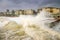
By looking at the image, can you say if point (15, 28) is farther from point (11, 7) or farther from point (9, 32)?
point (11, 7)

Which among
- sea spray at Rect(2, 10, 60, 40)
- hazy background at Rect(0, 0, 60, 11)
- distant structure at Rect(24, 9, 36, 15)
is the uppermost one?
hazy background at Rect(0, 0, 60, 11)

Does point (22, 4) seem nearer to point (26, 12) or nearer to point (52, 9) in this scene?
point (26, 12)

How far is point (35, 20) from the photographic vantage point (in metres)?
2.51

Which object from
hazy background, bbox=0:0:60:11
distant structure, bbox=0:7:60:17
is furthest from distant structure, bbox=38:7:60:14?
hazy background, bbox=0:0:60:11

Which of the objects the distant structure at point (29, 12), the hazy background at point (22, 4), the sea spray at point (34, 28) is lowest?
the sea spray at point (34, 28)

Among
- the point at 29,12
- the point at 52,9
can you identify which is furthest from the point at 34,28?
the point at 52,9

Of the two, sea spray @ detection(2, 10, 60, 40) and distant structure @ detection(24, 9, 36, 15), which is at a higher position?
distant structure @ detection(24, 9, 36, 15)

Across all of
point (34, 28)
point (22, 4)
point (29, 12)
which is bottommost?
point (34, 28)

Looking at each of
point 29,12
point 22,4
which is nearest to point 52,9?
point 29,12

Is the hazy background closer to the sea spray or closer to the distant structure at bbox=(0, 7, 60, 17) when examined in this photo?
the distant structure at bbox=(0, 7, 60, 17)

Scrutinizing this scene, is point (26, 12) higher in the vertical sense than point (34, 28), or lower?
higher

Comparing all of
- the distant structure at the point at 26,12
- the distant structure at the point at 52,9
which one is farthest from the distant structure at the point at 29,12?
the distant structure at the point at 52,9

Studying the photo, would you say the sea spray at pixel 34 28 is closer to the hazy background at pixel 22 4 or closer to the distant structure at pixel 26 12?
the distant structure at pixel 26 12

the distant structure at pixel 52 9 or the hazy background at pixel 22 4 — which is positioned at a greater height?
the hazy background at pixel 22 4
